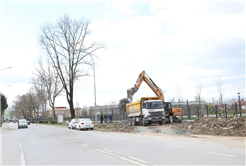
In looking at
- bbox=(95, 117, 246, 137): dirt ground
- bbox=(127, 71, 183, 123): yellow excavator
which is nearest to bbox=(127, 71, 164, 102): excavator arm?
bbox=(127, 71, 183, 123): yellow excavator

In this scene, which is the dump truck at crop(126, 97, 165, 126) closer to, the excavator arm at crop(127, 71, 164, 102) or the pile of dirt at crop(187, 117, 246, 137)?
the excavator arm at crop(127, 71, 164, 102)

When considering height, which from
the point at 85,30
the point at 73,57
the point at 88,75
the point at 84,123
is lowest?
the point at 84,123

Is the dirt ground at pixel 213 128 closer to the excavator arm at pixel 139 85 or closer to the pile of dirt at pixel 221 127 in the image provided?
the pile of dirt at pixel 221 127

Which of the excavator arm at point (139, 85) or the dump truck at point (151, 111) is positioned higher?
the excavator arm at point (139, 85)

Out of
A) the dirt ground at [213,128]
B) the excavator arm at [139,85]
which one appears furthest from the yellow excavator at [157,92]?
the dirt ground at [213,128]

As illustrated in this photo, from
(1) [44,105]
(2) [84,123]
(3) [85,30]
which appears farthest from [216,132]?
(1) [44,105]

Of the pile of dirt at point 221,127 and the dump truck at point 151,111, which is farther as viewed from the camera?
the dump truck at point 151,111

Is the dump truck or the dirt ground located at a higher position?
the dump truck

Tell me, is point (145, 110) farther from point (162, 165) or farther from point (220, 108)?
point (162, 165)

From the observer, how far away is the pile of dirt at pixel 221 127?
689 inches

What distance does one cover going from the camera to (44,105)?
79750mm

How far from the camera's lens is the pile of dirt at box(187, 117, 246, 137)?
1750cm

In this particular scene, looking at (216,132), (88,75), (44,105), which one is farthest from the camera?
(44,105)

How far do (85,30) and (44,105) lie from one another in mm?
42105
